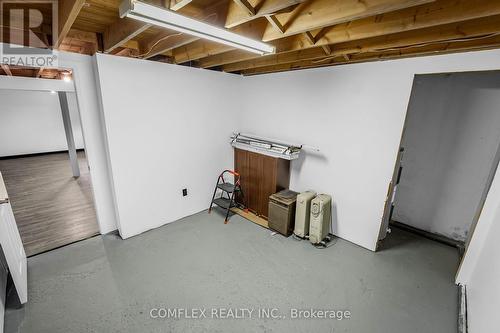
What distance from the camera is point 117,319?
2086 mm

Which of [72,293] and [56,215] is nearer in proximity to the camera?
[72,293]

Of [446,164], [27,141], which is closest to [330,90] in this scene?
[446,164]

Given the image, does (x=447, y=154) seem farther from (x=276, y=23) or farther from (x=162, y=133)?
(x=162, y=133)

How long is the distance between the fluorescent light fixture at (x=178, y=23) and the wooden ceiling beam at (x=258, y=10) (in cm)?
11

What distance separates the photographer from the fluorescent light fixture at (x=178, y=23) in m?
1.31

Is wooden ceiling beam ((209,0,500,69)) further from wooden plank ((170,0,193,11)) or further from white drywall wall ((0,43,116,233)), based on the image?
white drywall wall ((0,43,116,233))

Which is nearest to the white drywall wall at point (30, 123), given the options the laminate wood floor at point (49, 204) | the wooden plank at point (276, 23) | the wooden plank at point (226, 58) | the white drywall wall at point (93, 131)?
the laminate wood floor at point (49, 204)

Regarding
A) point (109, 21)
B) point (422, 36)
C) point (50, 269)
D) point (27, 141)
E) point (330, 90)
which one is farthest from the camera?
point (27, 141)

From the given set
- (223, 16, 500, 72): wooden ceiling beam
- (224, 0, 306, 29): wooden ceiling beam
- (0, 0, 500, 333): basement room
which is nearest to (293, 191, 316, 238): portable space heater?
(0, 0, 500, 333): basement room

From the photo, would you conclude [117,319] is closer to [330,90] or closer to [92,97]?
[92,97]

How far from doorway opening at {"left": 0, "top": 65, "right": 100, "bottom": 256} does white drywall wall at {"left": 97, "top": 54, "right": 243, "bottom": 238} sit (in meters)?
0.73

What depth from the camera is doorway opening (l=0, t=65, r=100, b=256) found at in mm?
3525

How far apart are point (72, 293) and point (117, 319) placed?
686 mm

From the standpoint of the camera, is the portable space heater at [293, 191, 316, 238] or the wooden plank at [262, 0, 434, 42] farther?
the portable space heater at [293, 191, 316, 238]
